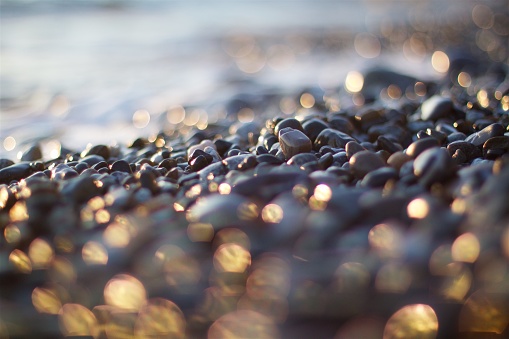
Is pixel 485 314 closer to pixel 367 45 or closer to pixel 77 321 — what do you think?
pixel 77 321

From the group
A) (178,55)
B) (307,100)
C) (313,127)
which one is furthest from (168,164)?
(178,55)

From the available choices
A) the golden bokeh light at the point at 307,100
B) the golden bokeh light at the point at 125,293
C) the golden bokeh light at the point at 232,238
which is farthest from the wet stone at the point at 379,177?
the golden bokeh light at the point at 307,100

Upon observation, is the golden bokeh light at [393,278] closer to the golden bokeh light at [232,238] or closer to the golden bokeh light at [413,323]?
the golden bokeh light at [413,323]

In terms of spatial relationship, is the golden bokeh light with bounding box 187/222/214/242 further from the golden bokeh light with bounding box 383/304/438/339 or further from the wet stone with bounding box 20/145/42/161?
the wet stone with bounding box 20/145/42/161

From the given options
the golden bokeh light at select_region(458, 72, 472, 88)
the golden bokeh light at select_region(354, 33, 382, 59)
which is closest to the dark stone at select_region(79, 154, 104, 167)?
the golden bokeh light at select_region(458, 72, 472, 88)

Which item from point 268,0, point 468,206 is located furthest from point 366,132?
point 268,0
